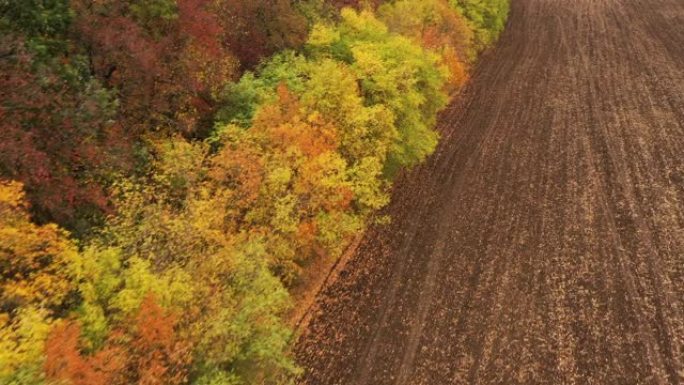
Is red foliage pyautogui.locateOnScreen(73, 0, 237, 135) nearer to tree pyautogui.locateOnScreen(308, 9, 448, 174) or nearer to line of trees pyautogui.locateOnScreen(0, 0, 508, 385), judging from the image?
line of trees pyautogui.locateOnScreen(0, 0, 508, 385)

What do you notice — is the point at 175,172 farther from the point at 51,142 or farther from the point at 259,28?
the point at 259,28

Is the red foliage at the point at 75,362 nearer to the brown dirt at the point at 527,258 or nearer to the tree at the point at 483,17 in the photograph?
the brown dirt at the point at 527,258

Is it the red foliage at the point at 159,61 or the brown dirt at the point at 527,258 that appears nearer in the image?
the red foliage at the point at 159,61

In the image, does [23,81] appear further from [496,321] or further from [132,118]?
[496,321]

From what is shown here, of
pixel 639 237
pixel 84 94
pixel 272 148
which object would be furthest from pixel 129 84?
pixel 639 237

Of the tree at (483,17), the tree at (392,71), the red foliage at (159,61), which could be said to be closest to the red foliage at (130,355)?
the red foliage at (159,61)

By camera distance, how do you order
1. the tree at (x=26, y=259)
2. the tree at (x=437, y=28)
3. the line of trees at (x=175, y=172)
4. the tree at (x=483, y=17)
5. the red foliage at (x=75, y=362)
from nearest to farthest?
1. the red foliage at (x=75, y=362)
2. the tree at (x=26, y=259)
3. the line of trees at (x=175, y=172)
4. the tree at (x=437, y=28)
5. the tree at (x=483, y=17)

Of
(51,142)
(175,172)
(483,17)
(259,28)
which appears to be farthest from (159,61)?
(483,17)
